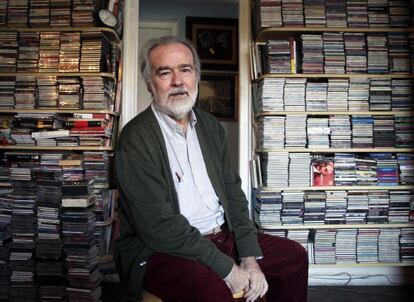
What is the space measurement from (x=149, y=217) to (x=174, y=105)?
1.68 ft

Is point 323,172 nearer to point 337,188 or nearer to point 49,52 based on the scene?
point 337,188

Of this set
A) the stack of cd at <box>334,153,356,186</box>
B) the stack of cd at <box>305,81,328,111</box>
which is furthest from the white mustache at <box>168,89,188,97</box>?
the stack of cd at <box>334,153,356,186</box>

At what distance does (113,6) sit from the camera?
8.73 ft

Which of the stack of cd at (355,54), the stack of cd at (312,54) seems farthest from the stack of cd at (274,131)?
the stack of cd at (355,54)

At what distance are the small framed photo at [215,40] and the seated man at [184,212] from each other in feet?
7.19

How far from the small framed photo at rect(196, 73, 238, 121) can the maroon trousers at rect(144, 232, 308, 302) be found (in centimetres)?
231

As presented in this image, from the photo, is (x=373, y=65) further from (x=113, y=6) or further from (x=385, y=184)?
(x=113, y=6)

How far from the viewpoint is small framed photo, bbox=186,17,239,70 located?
3689 mm

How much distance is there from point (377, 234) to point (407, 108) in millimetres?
970

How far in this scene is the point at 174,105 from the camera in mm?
1482

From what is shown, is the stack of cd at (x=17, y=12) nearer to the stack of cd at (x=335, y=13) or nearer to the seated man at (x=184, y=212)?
the seated man at (x=184, y=212)

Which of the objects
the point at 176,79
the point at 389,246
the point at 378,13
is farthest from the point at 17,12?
the point at 389,246

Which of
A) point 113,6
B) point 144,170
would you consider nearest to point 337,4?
point 113,6

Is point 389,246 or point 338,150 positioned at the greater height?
point 338,150
